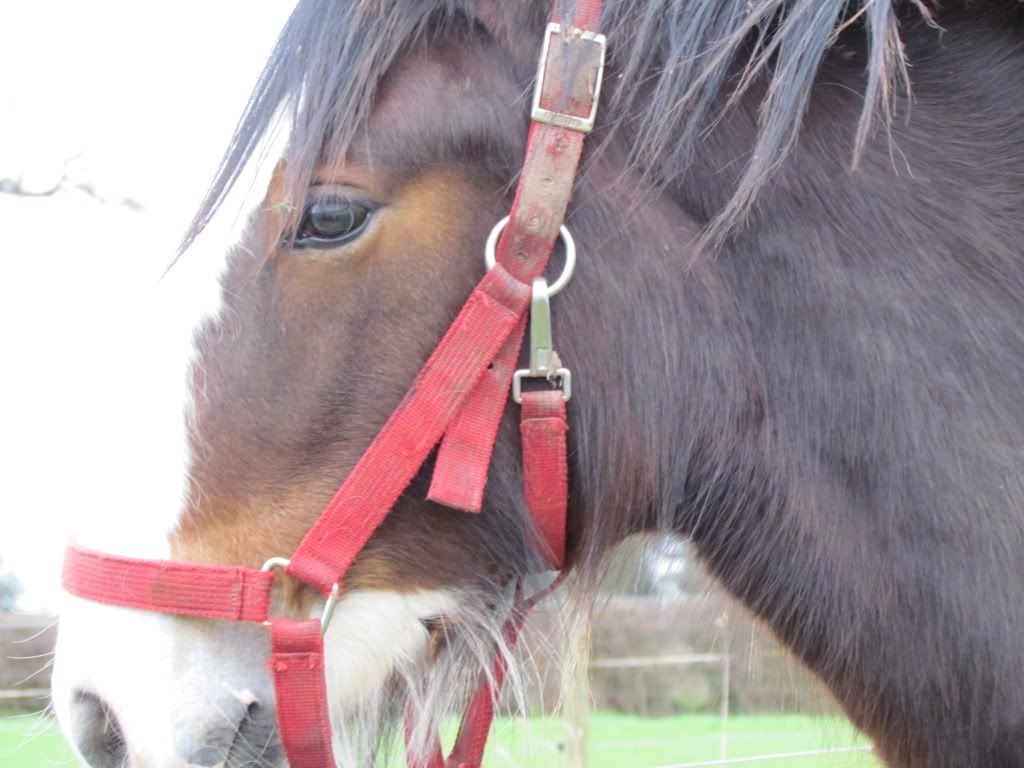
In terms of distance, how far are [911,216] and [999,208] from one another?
0.13m

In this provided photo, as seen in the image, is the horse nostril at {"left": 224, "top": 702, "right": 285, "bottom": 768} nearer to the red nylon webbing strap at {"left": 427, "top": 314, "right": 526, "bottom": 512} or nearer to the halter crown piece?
the halter crown piece

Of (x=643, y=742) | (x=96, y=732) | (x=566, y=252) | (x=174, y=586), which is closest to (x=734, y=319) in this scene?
(x=566, y=252)

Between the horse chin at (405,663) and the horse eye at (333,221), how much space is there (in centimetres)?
50

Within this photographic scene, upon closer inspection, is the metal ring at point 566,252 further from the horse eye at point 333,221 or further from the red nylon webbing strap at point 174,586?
the red nylon webbing strap at point 174,586

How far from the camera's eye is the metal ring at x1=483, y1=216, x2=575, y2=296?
1.29m

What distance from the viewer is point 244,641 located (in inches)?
51.6

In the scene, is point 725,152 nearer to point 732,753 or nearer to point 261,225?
point 261,225

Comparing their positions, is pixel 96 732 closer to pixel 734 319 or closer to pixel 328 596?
pixel 328 596

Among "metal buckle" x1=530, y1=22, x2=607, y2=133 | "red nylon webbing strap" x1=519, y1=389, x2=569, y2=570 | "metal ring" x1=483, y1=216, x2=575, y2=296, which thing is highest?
"metal buckle" x1=530, y1=22, x2=607, y2=133

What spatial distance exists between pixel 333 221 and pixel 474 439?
0.36 m

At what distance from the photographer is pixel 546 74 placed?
1295 mm

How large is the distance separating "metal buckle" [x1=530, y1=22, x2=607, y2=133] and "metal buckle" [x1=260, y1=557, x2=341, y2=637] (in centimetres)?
70

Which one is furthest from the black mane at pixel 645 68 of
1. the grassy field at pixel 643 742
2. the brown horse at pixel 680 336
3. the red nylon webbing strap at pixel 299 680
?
the grassy field at pixel 643 742

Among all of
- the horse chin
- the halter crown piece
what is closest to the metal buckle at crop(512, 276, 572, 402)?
the halter crown piece
